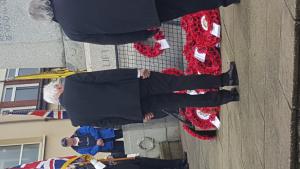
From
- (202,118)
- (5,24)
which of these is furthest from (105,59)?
(202,118)


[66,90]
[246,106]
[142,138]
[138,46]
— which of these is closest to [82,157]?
[142,138]

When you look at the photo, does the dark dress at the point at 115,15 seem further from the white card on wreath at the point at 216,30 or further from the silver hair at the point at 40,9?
the white card on wreath at the point at 216,30

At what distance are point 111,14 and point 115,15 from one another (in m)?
0.03

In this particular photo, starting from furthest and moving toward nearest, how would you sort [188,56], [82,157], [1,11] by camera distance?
[82,157] < [1,11] < [188,56]

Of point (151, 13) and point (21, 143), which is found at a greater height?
point (151, 13)

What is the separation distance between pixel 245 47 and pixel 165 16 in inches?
28.9

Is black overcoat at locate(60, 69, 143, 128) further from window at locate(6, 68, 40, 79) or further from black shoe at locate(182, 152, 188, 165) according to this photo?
window at locate(6, 68, 40, 79)

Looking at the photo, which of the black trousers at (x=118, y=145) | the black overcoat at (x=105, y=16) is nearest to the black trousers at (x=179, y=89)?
the black overcoat at (x=105, y=16)

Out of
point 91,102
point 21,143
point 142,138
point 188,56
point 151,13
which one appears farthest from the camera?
point 21,143

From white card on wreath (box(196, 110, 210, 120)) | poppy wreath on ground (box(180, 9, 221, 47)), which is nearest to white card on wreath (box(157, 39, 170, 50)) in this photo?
poppy wreath on ground (box(180, 9, 221, 47))

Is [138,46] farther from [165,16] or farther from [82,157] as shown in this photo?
[165,16]

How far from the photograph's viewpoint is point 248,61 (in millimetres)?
4805

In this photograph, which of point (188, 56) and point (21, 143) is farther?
point (21, 143)

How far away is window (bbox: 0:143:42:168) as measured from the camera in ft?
46.1
